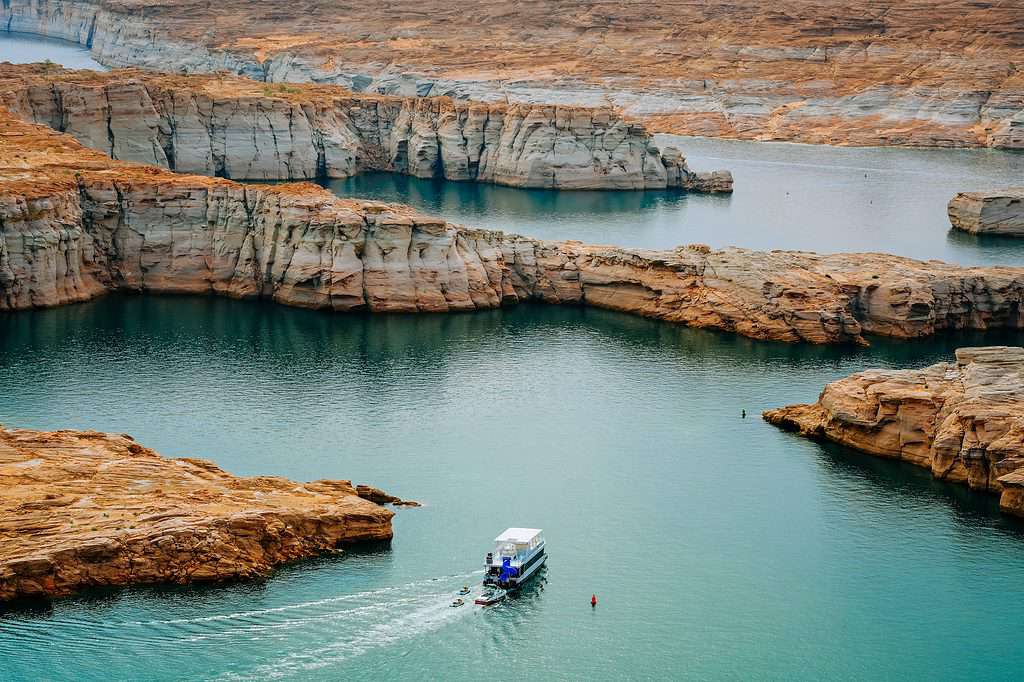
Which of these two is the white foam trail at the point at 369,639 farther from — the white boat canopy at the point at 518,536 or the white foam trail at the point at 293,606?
the white boat canopy at the point at 518,536

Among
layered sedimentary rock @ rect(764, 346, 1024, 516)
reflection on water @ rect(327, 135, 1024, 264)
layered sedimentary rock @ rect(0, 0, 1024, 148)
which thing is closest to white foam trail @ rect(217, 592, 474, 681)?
layered sedimentary rock @ rect(764, 346, 1024, 516)

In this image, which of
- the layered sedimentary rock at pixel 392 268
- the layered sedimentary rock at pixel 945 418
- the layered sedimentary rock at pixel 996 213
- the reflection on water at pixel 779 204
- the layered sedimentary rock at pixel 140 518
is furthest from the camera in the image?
the layered sedimentary rock at pixel 996 213

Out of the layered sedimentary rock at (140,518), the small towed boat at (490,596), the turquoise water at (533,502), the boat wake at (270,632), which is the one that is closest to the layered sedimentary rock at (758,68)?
the turquoise water at (533,502)

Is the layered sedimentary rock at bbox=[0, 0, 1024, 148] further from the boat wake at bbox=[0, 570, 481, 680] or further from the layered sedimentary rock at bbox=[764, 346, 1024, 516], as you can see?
the boat wake at bbox=[0, 570, 481, 680]

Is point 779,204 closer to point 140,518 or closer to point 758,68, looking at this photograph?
point 758,68

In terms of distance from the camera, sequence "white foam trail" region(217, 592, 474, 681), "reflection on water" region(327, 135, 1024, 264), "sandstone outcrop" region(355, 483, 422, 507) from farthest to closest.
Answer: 1. "reflection on water" region(327, 135, 1024, 264)
2. "sandstone outcrop" region(355, 483, 422, 507)
3. "white foam trail" region(217, 592, 474, 681)
